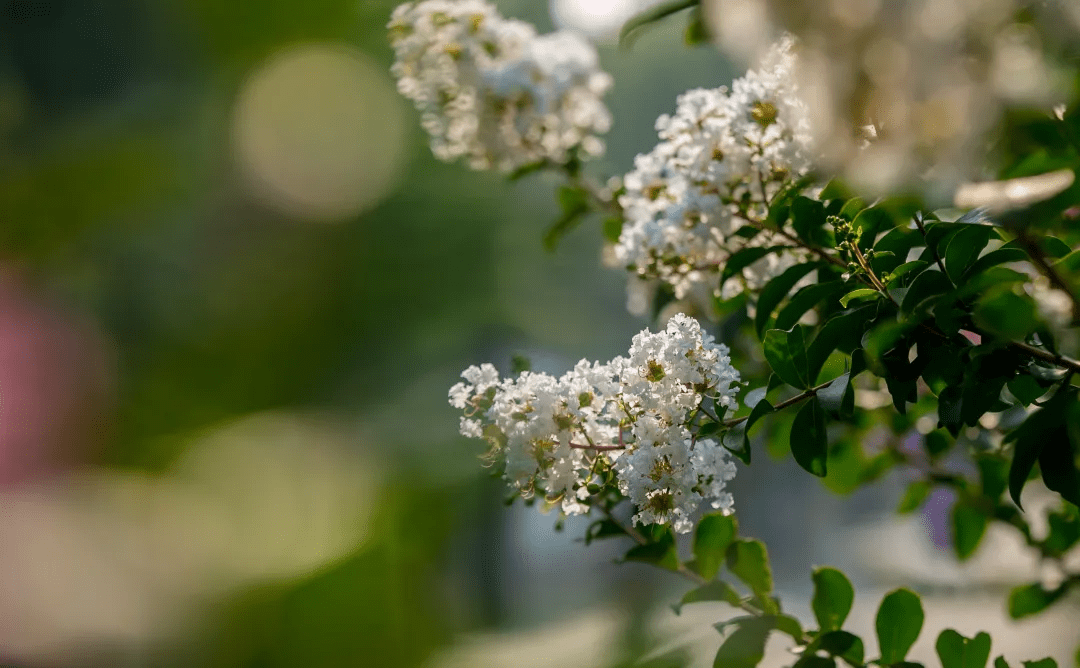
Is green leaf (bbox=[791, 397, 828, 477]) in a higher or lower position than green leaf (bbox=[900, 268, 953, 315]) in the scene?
lower

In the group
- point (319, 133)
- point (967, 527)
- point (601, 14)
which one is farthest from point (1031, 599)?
point (319, 133)

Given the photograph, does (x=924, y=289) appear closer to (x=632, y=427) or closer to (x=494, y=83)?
(x=632, y=427)

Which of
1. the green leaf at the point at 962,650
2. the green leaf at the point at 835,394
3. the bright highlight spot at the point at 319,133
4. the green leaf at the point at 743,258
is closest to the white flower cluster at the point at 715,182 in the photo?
the green leaf at the point at 743,258

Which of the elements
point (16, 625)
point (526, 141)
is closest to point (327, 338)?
point (16, 625)

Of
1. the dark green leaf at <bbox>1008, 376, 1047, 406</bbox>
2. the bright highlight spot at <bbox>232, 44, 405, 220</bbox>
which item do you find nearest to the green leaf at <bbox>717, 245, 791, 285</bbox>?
the dark green leaf at <bbox>1008, 376, 1047, 406</bbox>

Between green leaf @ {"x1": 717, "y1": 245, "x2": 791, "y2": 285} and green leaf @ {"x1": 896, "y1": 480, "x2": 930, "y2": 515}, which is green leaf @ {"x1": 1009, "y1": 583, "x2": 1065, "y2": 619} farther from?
green leaf @ {"x1": 717, "y1": 245, "x2": 791, "y2": 285}

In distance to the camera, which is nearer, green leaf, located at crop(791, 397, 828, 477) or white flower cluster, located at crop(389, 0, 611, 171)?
green leaf, located at crop(791, 397, 828, 477)
